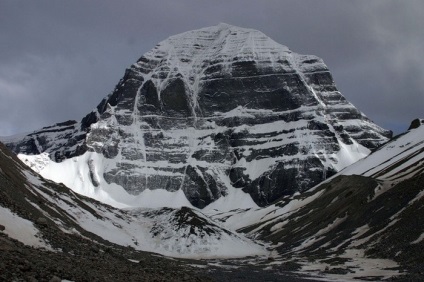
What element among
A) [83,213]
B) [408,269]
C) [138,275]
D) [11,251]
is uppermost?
[83,213]

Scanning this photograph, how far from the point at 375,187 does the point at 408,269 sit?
2808 inches

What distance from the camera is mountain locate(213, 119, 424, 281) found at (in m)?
82.6

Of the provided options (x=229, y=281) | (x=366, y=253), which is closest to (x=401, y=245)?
(x=366, y=253)

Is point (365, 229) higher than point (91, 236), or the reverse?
point (91, 236)

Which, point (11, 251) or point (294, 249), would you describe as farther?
point (294, 249)

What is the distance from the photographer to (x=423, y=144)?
599 feet

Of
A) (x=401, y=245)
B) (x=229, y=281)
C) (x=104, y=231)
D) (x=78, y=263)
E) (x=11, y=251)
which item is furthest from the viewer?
(x=104, y=231)

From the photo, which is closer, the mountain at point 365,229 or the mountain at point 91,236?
the mountain at point 91,236

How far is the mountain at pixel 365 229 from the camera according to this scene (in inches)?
3253

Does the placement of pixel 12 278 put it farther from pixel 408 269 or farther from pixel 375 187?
pixel 375 187

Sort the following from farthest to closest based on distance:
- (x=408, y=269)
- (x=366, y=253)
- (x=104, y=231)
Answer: (x=104, y=231), (x=366, y=253), (x=408, y=269)

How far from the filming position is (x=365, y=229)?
11650cm

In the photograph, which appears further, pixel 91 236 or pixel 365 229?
pixel 365 229

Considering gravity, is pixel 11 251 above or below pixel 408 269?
above
